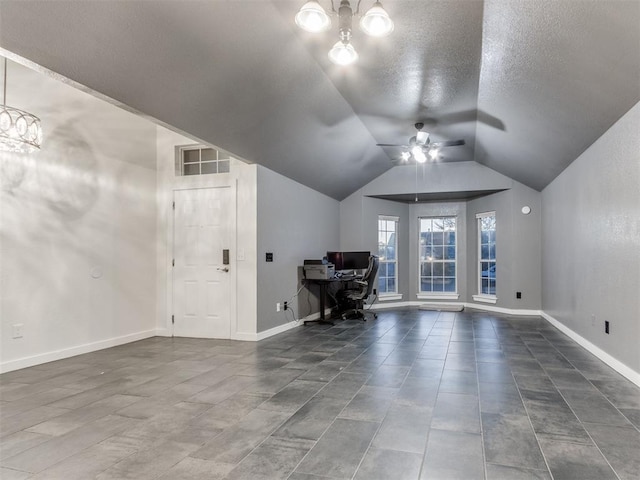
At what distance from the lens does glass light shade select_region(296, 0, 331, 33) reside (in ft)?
7.59

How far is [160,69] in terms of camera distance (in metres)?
2.92

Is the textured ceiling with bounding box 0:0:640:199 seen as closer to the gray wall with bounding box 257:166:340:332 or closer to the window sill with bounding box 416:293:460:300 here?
the gray wall with bounding box 257:166:340:332

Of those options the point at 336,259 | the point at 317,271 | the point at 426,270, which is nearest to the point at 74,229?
the point at 317,271

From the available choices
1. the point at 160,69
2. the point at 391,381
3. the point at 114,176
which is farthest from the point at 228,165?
the point at 391,381

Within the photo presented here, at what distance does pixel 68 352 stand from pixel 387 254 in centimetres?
595

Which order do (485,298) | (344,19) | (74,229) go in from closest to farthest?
1. (344,19)
2. (74,229)
3. (485,298)

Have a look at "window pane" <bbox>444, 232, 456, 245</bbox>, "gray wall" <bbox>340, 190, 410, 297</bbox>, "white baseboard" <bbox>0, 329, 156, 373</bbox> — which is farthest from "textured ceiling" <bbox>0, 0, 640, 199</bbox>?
"window pane" <bbox>444, 232, 456, 245</bbox>

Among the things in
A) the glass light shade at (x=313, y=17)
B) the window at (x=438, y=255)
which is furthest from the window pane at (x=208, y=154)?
the window at (x=438, y=255)

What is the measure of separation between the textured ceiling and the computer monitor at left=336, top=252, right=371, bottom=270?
8.31ft

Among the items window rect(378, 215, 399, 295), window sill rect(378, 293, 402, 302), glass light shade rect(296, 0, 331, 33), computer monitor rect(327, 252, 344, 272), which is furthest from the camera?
window rect(378, 215, 399, 295)

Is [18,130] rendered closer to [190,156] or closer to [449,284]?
[190,156]

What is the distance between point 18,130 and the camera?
325 cm

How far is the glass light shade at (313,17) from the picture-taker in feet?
7.59

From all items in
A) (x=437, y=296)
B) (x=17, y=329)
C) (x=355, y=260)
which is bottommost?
(x=437, y=296)
